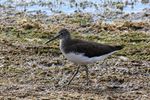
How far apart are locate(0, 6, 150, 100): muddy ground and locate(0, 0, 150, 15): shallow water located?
149 cm

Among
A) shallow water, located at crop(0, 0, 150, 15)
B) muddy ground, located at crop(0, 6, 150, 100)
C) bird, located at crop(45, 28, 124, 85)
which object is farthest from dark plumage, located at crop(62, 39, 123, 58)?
shallow water, located at crop(0, 0, 150, 15)

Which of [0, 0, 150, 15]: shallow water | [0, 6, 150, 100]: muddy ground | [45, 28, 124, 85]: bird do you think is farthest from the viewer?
[0, 0, 150, 15]: shallow water

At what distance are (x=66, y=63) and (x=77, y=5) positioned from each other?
24.8ft

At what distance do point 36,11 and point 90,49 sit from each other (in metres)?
7.93

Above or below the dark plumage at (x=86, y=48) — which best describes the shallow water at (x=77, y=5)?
below

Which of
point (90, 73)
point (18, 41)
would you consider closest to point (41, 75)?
point (90, 73)

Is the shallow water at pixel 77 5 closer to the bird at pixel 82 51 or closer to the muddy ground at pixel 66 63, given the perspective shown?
the muddy ground at pixel 66 63

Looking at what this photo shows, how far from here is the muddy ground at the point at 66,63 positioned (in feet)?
34.8

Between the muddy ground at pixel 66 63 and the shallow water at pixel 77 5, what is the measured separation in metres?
1.49

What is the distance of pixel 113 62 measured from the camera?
1267 centimetres

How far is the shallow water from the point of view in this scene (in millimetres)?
19078

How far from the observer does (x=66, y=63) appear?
12648 millimetres

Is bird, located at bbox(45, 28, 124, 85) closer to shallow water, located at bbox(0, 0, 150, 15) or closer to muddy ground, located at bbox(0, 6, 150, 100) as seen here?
muddy ground, located at bbox(0, 6, 150, 100)

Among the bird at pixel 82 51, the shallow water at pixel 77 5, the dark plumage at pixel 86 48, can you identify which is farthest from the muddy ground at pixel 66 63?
the shallow water at pixel 77 5
